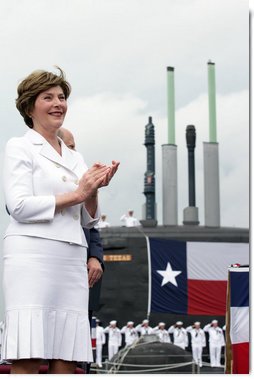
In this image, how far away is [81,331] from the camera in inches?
117

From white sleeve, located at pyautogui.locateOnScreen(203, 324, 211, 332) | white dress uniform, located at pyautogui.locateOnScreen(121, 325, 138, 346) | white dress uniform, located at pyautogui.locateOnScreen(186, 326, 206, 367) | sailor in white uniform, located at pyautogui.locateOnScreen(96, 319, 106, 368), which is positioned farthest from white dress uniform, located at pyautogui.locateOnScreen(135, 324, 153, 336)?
white sleeve, located at pyautogui.locateOnScreen(203, 324, 211, 332)

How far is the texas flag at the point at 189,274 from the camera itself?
2048 cm

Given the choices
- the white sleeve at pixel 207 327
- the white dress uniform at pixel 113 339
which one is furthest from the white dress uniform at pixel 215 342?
the white dress uniform at pixel 113 339

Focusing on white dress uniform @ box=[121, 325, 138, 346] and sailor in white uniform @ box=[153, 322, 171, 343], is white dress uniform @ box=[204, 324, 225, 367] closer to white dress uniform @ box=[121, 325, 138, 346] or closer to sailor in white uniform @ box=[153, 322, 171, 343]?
sailor in white uniform @ box=[153, 322, 171, 343]

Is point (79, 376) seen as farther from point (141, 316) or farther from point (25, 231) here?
point (141, 316)

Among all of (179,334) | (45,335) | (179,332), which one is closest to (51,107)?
(45,335)

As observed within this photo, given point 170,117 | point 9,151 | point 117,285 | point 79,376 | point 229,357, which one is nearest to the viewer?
point 79,376

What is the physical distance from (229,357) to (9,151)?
307cm

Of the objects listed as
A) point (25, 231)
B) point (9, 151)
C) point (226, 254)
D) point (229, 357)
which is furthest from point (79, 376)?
point (226, 254)

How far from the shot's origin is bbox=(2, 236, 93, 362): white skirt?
2.86 m

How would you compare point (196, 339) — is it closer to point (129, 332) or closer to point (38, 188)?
point (129, 332)

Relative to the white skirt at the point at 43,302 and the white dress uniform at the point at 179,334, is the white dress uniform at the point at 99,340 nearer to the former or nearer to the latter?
the white dress uniform at the point at 179,334

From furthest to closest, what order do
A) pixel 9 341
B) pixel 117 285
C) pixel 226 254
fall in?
pixel 226 254, pixel 117 285, pixel 9 341

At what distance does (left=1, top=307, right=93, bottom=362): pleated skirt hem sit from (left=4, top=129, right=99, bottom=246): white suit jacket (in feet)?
0.96
